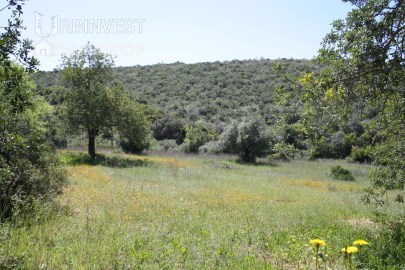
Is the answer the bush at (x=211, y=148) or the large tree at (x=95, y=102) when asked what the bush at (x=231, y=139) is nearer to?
the bush at (x=211, y=148)

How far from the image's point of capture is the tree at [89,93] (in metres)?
26.3

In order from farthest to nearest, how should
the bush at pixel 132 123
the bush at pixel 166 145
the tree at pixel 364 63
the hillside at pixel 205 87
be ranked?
the hillside at pixel 205 87 → the bush at pixel 166 145 → the bush at pixel 132 123 → the tree at pixel 364 63

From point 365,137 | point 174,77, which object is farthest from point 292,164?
point 174,77

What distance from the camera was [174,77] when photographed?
6912 centimetres

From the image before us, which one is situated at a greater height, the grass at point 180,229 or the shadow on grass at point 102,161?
the grass at point 180,229

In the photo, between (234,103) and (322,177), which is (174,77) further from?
(322,177)

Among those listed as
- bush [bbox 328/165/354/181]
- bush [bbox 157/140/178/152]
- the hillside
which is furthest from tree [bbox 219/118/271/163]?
the hillside

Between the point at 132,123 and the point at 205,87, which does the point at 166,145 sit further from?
the point at 205,87

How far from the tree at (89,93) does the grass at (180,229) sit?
11.1 metres

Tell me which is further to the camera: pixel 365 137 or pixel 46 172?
pixel 46 172

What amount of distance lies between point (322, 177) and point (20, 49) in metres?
23.5

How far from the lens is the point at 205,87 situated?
2452 inches

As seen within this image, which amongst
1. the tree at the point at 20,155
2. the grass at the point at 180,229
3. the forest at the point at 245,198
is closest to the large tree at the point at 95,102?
the forest at the point at 245,198

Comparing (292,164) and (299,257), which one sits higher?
(299,257)
